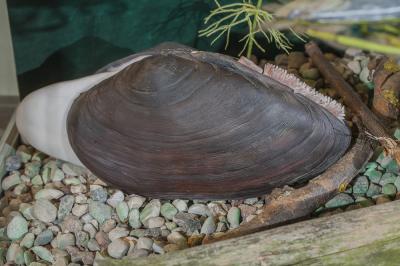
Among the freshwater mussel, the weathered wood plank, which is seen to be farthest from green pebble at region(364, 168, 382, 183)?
the weathered wood plank

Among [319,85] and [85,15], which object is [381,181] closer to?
[319,85]

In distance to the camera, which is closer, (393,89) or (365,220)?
(365,220)

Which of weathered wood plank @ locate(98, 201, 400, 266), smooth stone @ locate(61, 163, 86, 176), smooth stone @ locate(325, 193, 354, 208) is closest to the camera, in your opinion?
weathered wood plank @ locate(98, 201, 400, 266)

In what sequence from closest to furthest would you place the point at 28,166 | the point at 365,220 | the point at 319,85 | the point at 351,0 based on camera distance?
the point at 351,0, the point at 365,220, the point at 28,166, the point at 319,85

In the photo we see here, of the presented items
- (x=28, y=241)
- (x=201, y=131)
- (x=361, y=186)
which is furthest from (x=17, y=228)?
(x=361, y=186)

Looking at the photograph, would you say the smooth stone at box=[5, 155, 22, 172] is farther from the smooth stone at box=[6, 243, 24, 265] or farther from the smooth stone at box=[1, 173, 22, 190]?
the smooth stone at box=[6, 243, 24, 265]

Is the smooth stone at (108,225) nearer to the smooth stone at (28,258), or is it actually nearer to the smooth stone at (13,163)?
the smooth stone at (28,258)

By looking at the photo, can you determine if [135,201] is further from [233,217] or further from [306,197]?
[306,197]

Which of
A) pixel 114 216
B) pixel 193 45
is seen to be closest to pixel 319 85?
pixel 193 45
